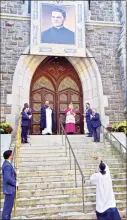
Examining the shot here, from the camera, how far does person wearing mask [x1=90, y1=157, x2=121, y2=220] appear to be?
4812 mm

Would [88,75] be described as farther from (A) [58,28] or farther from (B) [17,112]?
(B) [17,112]

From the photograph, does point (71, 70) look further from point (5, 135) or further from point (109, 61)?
point (5, 135)

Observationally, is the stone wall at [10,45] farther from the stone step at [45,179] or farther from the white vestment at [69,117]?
the stone step at [45,179]

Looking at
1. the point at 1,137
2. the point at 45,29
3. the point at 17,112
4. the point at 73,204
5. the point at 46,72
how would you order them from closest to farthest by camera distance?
1. the point at 73,204
2. the point at 1,137
3. the point at 17,112
4. the point at 45,29
5. the point at 46,72

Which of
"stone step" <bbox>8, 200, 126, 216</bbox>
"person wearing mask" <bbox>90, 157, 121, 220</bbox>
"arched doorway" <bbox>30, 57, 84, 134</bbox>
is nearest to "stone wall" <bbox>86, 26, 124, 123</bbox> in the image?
"arched doorway" <bbox>30, 57, 84, 134</bbox>

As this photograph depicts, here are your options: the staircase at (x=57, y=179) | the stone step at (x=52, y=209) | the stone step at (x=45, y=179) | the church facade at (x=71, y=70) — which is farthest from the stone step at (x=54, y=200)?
the church facade at (x=71, y=70)

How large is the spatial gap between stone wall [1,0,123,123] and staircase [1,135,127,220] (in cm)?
266

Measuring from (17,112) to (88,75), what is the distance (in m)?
3.69

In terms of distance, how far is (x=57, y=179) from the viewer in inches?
268

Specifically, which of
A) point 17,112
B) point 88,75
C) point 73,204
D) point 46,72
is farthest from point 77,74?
point 73,204

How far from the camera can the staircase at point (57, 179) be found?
18.2 feet

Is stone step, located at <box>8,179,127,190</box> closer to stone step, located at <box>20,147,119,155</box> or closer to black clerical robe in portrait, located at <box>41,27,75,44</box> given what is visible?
stone step, located at <box>20,147,119,155</box>

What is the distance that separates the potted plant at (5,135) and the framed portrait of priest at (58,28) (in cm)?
354

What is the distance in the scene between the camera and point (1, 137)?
862cm
